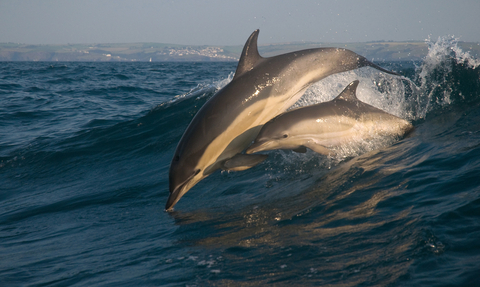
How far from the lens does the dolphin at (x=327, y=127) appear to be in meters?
5.03

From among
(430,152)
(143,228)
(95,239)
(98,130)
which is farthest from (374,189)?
(98,130)

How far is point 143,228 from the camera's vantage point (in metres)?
4.34

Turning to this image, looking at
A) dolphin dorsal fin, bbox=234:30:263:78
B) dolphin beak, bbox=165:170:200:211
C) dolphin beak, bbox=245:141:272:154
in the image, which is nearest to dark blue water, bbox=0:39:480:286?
dolphin beak, bbox=165:170:200:211

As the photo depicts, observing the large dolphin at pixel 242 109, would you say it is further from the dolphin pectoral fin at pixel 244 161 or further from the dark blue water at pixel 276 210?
the dark blue water at pixel 276 210

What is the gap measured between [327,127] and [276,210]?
187 cm

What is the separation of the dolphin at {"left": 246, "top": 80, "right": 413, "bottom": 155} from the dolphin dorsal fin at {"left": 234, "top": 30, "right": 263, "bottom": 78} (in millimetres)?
770

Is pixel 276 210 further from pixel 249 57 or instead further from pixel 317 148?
pixel 249 57

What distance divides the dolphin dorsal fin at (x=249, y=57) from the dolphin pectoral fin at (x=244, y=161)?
1.16 m

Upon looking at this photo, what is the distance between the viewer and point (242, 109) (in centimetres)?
486

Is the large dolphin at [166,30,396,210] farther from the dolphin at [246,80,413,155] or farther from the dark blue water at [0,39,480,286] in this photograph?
the dark blue water at [0,39,480,286]

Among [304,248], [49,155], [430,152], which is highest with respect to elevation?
[430,152]

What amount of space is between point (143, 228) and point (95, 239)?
519 mm

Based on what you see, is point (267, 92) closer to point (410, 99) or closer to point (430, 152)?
point (430, 152)

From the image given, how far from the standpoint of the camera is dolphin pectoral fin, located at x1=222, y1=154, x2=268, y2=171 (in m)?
A: 4.57
